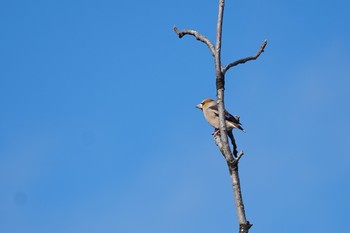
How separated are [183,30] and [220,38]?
1.20 m

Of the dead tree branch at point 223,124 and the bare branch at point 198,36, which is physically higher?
the bare branch at point 198,36

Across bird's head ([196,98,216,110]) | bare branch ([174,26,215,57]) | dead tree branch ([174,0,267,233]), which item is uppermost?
bird's head ([196,98,216,110])

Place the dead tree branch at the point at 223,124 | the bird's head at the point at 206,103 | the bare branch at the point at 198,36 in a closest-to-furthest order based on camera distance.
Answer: the dead tree branch at the point at 223,124 < the bare branch at the point at 198,36 < the bird's head at the point at 206,103

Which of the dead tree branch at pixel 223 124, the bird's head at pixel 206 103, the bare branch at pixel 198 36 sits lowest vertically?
the dead tree branch at pixel 223 124

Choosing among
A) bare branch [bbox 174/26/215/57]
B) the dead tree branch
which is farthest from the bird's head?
the dead tree branch

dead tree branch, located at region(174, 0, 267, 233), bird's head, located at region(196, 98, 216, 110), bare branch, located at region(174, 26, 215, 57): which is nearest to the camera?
dead tree branch, located at region(174, 0, 267, 233)

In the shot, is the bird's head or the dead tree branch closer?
the dead tree branch

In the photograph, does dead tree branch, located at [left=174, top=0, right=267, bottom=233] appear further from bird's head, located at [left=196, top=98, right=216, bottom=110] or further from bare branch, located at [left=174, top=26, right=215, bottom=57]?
bird's head, located at [left=196, top=98, right=216, bottom=110]

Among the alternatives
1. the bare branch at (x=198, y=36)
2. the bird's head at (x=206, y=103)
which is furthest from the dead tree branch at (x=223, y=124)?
the bird's head at (x=206, y=103)

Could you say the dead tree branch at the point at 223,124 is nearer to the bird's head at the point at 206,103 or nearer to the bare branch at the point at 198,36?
the bare branch at the point at 198,36

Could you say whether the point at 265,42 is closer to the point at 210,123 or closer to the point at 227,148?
the point at 227,148

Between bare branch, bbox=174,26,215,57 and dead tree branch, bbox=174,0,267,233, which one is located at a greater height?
bare branch, bbox=174,26,215,57

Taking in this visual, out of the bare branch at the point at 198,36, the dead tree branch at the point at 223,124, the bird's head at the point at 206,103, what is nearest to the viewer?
the dead tree branch at the point at 223,124

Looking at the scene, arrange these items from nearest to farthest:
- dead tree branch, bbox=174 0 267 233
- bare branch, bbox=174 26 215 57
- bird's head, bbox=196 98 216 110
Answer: dead tree branch, bbox=174 0 267 233 → bare branch, bbox=174 26 215 57 → bird's head, bbox=196 98 216 110
